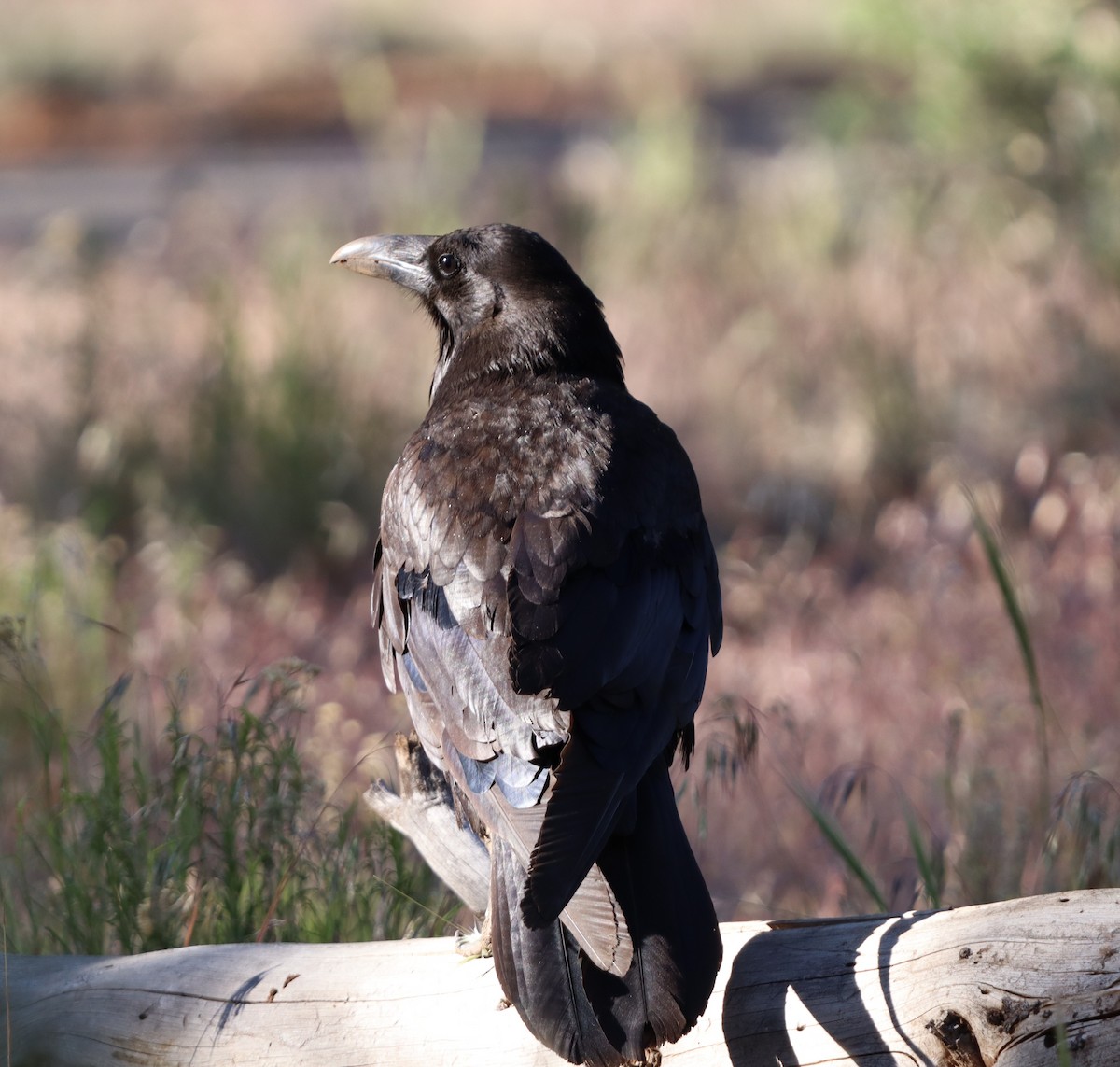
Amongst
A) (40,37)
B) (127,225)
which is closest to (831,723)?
(127,225)

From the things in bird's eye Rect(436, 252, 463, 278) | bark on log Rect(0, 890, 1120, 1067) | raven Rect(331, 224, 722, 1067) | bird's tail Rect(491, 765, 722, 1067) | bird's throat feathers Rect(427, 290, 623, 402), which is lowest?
bark on log Rect(0, 890, 1120, 1067)

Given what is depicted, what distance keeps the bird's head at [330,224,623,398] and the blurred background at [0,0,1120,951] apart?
0.84 metres

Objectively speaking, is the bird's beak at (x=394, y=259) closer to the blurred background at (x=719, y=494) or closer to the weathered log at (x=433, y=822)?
the blurred background at (x=719, y=494)

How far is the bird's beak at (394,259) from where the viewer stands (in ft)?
11.8

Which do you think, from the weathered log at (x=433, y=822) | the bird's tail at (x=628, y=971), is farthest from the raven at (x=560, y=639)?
the weathered log at (x=433, y=822)

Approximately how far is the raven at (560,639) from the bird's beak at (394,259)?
0.21 meters

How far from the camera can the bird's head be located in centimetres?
331

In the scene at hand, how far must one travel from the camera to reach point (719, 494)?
23.1 ft

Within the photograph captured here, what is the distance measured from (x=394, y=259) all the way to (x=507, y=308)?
0.44 meters

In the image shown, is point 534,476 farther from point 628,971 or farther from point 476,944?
point 628,971

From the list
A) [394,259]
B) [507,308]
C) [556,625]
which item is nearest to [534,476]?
[556,625]

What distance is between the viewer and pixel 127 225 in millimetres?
13656

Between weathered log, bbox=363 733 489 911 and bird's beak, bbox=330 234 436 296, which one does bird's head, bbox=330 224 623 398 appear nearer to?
bird's beak, bbox=330 234 436 296

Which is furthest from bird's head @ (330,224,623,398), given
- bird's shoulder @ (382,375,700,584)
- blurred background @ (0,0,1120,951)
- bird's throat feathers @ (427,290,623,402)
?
blurred background @ (0,0,1120,951)
